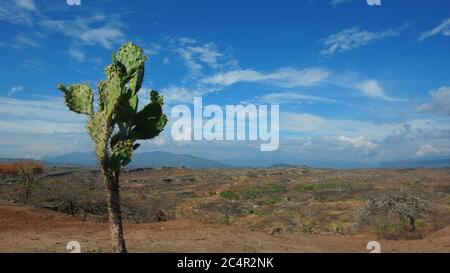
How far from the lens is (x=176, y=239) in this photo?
17.9 meters

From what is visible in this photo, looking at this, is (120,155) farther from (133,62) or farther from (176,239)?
(176,239)

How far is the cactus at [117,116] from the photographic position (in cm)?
1352

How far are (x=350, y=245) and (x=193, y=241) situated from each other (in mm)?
5656

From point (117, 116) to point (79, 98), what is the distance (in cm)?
128

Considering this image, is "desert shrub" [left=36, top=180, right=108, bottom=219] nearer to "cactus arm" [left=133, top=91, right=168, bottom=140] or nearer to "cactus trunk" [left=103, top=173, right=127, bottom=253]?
"cactus trunk" [left=103, top=173, right=127, bottom=253]

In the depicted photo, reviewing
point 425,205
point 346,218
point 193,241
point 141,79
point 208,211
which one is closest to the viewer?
point 141,79

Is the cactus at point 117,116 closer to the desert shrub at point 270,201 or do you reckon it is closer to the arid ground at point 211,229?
the arid ground at point 211,229

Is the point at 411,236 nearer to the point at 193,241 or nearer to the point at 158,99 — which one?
the point at 193,241

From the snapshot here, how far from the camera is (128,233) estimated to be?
19219mm

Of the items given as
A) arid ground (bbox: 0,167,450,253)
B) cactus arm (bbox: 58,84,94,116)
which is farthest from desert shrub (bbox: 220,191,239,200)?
cactus arm (bbox: 58,84,94,116)

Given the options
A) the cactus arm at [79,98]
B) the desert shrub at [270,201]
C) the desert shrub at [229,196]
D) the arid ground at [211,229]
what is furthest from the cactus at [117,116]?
the desert shrub at [229,196]

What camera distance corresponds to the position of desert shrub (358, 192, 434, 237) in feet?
79.5

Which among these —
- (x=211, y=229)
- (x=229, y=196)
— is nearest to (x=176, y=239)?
(x=211, y=229)
